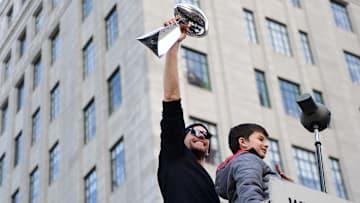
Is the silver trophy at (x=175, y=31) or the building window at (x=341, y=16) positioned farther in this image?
the building window at (x=341, y=16)

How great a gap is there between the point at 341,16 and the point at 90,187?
1606 centimetres

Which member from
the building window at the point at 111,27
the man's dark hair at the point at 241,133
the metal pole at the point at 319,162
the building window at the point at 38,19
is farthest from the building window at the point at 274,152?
the man's dark hair at the point at 241,133

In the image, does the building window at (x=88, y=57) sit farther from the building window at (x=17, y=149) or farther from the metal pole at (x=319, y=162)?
the metal pole at (x=319, y=162)

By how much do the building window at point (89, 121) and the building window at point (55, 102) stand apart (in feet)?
12.1

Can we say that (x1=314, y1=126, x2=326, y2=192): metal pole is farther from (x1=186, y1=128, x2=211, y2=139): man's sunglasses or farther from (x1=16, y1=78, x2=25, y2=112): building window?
(x1=16, y1=78, x2=25, y2=112): building window

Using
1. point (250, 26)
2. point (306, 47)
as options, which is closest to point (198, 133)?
point (250, 26)

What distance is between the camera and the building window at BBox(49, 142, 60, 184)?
33.4 m

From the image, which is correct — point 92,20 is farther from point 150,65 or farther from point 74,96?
point 150,65

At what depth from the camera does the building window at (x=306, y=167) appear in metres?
29.1

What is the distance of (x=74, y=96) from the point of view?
33.0m

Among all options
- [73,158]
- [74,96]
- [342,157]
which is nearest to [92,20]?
[74,96]

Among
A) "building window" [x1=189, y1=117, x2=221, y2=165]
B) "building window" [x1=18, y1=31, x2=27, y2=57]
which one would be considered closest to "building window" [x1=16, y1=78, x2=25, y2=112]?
"building window" [x1=18, y1=31, x2=27, y2=57]

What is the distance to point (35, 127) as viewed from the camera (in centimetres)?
3731

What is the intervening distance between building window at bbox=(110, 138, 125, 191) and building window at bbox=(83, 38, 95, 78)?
17.0 feet
